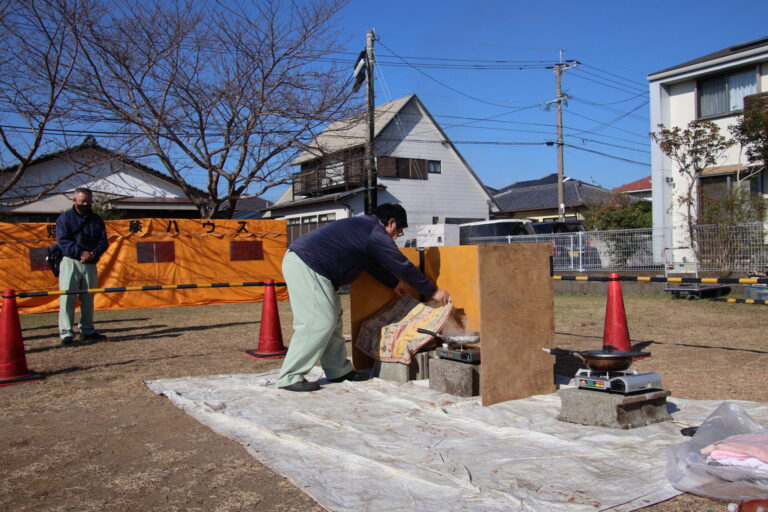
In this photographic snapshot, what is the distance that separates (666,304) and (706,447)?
31.2ft

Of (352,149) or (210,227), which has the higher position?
(352,149)

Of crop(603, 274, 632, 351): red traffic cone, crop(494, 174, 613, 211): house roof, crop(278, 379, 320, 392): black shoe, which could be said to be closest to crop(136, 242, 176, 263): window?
→ crop(278, 379, 320, 392): black shoe

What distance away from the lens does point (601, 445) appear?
3283 millimetres

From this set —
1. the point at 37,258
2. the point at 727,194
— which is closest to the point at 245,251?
the point at 37,258

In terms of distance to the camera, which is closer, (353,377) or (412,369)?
(412,369)

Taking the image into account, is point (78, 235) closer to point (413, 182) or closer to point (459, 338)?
point (459, 338)

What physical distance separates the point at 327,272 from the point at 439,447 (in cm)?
189

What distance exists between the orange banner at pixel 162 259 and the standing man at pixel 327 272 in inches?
394

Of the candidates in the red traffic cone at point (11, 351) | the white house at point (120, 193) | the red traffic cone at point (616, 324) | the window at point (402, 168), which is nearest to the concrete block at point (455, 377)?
the red traffic cone at point (616, 324)

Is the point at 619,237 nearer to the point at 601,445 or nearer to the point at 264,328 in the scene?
the point at 264,328

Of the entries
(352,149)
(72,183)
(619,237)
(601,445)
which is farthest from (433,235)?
(601,445)

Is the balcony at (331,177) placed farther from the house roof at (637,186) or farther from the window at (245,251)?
the house roof at (637,186)

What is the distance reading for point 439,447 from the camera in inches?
133

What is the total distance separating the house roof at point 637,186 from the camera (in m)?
42.1
